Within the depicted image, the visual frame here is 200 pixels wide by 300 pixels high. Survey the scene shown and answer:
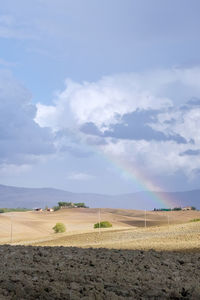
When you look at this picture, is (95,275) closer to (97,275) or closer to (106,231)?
(97,275)

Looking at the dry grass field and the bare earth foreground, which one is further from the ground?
the dry grass field

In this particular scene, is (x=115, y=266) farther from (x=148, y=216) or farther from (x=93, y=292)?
(x=148, y=216)

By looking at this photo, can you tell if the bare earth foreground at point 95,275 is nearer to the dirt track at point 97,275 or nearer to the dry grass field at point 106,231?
the dirt track at point 97,275

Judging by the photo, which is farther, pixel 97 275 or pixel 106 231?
pixel 106 231

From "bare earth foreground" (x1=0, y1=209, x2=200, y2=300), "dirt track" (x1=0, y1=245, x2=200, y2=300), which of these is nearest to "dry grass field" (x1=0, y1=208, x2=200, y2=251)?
"bare earth foreground" (x1=0, y1=209, x2=200, y2=300)

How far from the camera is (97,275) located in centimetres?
1045

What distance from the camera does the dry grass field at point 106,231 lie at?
2165cm

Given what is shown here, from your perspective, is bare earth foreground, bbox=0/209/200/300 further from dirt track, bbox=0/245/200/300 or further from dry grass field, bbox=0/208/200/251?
dry grass field, bbox=0/208/200/251

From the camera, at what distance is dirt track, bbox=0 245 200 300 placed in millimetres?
8961

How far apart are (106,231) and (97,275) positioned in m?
22.0

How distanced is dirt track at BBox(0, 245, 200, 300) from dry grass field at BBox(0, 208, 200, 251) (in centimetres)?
553

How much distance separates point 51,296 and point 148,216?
3008 inches

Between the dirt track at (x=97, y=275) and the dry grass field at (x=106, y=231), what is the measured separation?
5534 mm

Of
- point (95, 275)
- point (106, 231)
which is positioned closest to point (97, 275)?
point (95, 275)
